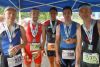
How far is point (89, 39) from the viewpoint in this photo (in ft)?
17.6

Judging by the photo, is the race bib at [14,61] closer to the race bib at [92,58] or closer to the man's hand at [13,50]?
the man's hand at [13,50]

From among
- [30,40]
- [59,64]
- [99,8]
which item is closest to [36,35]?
[30,40]

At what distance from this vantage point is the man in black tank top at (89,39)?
530 centimetres

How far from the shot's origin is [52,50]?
802cm

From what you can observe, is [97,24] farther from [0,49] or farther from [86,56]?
[0,49]

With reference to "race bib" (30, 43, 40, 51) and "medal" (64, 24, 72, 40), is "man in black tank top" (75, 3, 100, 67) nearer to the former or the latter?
"medal" (64, 24, 72, 40)

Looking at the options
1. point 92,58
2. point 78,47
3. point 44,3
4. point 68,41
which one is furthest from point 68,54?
point 44,3

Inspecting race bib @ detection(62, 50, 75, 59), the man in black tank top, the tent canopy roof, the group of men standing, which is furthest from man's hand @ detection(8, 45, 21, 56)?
the tent canopy roof

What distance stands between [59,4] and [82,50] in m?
4.12

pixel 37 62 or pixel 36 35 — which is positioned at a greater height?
pixel 36 35

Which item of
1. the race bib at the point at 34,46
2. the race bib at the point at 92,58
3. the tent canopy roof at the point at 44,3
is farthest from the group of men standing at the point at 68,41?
the tent canopy roof at the point at 44,3

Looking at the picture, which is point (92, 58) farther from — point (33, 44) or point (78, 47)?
point (33, 44)

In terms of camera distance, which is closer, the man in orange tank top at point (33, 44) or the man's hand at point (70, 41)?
the man's hand at point (70, 41)

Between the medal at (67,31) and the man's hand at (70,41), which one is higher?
the medal at (67,31)
